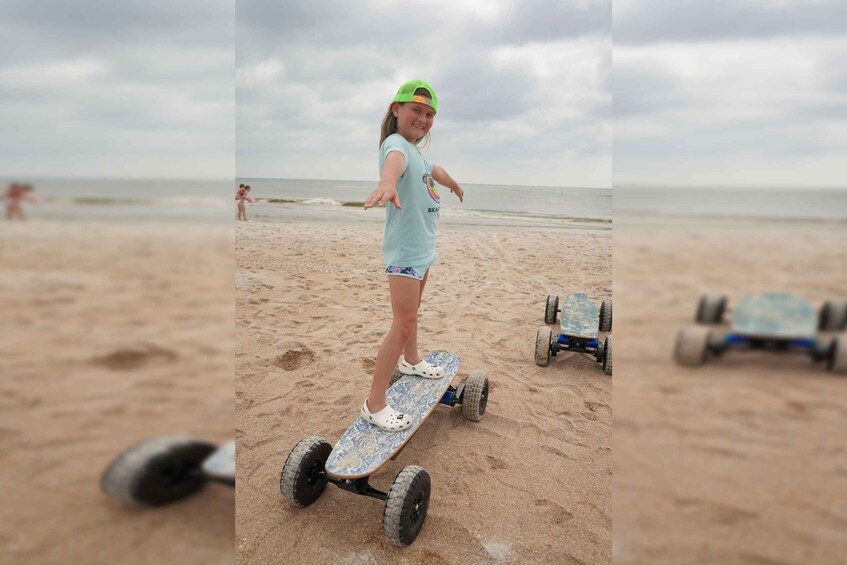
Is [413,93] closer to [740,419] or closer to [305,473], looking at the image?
[305,473]

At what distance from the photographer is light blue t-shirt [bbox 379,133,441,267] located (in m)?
2.47

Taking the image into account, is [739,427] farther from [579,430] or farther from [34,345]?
[579,430]

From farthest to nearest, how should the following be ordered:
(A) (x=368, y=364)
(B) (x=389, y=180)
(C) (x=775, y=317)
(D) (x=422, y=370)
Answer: (A) (x=368, y=364) → (D) (x=422, y=370) → (B) (x=389, y=180) → (C) (x=775, y=317)

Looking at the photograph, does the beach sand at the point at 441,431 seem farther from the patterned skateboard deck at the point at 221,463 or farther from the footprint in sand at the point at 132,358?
the footprint in sand at the point at 132,358

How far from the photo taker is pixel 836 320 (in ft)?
1.72

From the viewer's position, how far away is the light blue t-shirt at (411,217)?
247cm

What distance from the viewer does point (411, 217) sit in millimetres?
2508

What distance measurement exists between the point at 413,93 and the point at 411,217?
1.97 ft

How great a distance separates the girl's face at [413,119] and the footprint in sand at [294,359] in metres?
2.39

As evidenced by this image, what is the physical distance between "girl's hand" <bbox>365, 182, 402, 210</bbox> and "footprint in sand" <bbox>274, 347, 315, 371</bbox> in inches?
101

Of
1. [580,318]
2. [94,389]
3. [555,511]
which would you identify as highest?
[94,389]

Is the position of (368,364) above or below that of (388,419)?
below

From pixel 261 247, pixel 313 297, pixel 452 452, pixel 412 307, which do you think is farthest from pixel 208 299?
pixel 261 247

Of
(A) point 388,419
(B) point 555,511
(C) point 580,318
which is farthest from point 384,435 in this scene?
(C) point 580,318
